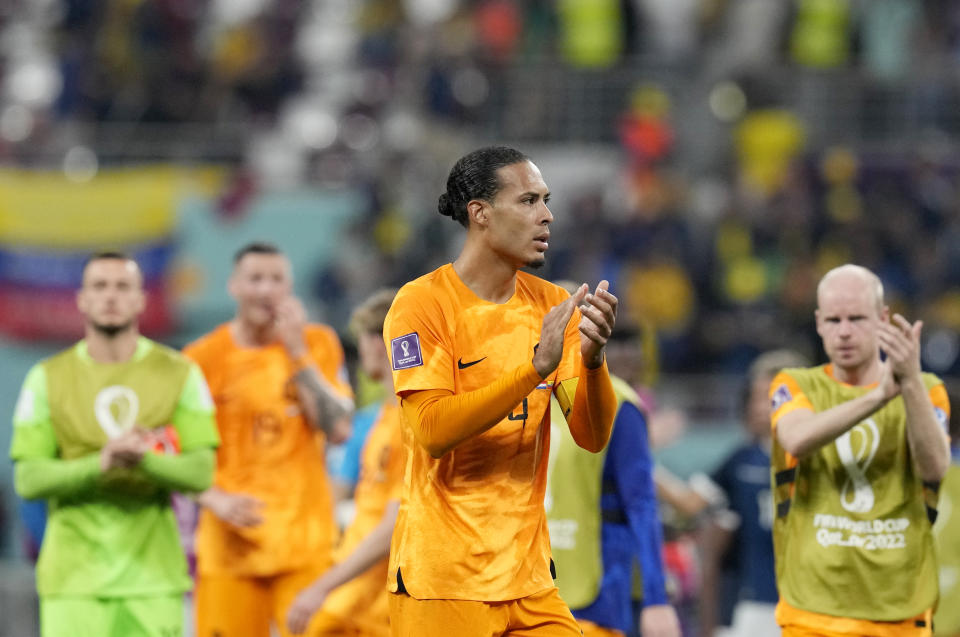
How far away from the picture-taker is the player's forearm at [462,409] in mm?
4773

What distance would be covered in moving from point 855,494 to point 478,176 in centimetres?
218

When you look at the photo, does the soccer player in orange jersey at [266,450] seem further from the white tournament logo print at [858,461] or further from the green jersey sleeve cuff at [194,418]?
the white tournament logo print at [858,461]

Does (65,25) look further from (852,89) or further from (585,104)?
(852,89)

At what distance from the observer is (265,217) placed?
16422 mm

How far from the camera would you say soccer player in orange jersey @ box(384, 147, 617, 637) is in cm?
505

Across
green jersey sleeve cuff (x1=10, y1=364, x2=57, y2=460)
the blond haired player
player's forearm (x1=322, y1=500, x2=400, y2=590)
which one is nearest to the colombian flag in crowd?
green jersey sleeve cuff (x1=10, y1=364, x2=57, y2=460)

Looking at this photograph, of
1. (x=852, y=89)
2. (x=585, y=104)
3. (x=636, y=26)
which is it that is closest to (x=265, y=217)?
(x=585, y=104)

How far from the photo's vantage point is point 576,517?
6.90 metres

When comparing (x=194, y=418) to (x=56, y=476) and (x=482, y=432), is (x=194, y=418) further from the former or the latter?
(x=482, y=432)

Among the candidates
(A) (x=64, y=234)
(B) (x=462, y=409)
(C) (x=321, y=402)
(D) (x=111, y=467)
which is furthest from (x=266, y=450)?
(A) (x=64, y=234)

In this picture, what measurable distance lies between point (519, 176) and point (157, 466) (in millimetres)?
2341

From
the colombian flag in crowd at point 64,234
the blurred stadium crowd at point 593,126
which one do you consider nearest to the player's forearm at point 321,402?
the blurred stadium crowd at point 593,126

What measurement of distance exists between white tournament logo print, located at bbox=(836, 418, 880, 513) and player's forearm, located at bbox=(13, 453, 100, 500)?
9.94 ft

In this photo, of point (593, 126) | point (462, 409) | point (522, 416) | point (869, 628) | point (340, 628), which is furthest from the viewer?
point (593, 126)
